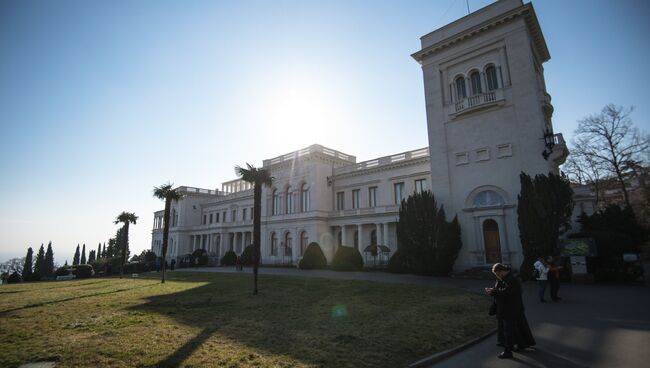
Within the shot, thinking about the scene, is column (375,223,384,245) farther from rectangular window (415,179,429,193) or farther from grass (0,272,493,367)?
grass (0,272,493,367)

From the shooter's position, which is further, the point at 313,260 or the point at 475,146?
the point at 313,260

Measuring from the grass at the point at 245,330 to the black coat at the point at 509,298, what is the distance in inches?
58.9

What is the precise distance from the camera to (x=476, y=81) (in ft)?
83.4

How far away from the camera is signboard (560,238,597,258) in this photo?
1633cm

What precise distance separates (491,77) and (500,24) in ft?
12.9

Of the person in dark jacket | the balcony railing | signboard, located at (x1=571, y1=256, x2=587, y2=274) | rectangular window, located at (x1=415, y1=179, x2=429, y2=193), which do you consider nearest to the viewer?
the person in dark jacket

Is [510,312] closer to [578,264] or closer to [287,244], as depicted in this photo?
[578,264]

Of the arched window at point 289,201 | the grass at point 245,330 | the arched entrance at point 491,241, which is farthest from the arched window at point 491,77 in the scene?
the arched window at point 289,201

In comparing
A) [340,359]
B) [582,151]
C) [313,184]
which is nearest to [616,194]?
[582,151]

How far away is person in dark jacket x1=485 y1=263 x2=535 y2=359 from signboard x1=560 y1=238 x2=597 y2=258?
542 inches

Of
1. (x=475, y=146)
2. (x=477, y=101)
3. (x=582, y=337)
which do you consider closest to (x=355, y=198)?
(x=475, y=146)

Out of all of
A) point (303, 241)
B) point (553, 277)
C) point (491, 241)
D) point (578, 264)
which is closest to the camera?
point (553, 277)

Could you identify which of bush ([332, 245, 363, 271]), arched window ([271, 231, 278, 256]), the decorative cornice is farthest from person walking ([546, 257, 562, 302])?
arched window ([271, 231, 278, 256])

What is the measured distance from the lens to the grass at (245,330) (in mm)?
6363
